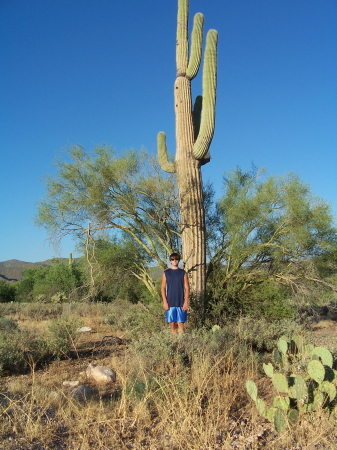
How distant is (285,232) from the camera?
9.59 m

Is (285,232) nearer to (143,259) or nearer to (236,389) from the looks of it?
(143,259)

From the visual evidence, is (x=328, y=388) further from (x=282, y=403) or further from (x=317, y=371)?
(x=282, y=403)

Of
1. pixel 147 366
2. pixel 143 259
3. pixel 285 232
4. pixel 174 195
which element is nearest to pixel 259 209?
pixel 285 232

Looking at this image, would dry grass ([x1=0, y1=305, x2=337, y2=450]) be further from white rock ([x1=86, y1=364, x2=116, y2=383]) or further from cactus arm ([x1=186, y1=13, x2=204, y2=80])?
cactus arm ([x1=186, y1=13, x2=204, y2=80])

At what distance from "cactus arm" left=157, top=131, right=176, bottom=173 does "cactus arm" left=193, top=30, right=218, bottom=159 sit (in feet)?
2.43

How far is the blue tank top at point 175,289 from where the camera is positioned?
627 cm

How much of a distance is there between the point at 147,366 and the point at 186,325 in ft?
9.61

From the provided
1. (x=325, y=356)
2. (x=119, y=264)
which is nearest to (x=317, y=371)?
(x=325, y=356)

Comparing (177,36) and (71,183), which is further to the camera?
(177,36)

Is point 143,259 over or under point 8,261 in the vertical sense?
under

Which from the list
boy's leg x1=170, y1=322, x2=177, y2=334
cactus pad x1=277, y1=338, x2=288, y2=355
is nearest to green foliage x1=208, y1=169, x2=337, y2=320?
boy's leg x1=170, y1=322, x2=177, y2=334

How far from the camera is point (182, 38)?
1025 centimetres

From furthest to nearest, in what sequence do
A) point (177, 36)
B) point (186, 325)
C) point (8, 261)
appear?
point (8, 261)
point (177, 36)
point (186, 325)

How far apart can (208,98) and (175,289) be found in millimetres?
5486
